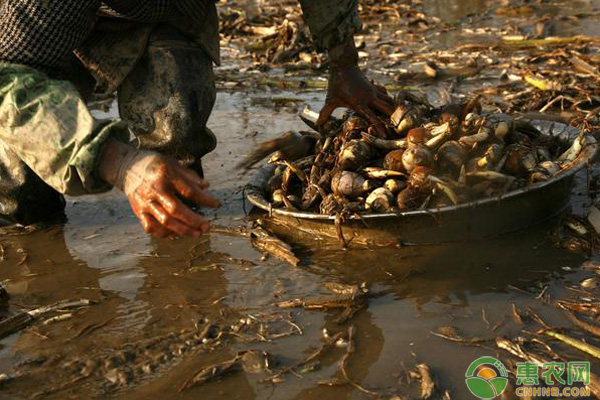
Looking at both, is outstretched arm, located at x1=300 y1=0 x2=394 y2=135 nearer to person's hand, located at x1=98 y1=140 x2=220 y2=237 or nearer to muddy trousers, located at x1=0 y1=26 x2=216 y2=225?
muddy trousers, located at x1=0 y1=26 x2=216 y2=225

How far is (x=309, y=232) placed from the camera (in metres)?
3.51

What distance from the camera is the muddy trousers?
3.80 meters

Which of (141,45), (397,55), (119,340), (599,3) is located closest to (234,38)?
(397,55)

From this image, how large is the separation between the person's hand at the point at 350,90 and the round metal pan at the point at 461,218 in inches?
26.7

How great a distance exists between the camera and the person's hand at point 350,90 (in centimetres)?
375

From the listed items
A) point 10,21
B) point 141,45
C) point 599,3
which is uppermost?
point 10,21

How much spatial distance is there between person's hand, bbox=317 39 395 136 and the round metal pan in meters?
0.68

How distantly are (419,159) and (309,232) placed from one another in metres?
0.67

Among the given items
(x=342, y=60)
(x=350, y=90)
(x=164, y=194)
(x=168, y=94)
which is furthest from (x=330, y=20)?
(x=164, y=194)

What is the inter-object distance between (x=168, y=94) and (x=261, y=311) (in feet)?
4.82

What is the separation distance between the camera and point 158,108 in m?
3.81

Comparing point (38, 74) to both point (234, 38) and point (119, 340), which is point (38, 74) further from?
point (234, 38)

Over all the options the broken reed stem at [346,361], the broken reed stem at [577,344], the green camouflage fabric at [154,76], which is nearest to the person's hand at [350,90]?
the green camouflage fabric at [154,76]

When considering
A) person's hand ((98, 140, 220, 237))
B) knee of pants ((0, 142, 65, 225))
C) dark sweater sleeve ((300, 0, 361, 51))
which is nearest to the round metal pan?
person's hand ((98, 140, 220, 237))
